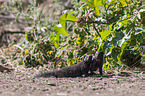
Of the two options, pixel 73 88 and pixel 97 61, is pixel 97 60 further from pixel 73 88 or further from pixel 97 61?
pixel 73 88

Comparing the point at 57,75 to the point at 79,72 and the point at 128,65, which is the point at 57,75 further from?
the point at 128,65

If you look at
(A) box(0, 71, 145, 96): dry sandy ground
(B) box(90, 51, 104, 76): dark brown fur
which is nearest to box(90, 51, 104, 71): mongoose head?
(B) box(90, 51, 104, 76): dark brown fur

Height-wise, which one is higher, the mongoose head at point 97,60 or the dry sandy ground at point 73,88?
the mongoose head at point 97,60

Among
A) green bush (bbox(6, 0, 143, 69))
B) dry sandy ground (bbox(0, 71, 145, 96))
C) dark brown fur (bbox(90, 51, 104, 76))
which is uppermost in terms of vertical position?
green bush (bbox(6, 0, 143, 69))

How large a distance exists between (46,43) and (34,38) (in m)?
0.33

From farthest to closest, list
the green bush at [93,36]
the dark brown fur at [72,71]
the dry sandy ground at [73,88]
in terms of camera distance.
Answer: the green bush at [93,36] < the dark brown fur at [72,71] < the dry sandy ground at [73,88]

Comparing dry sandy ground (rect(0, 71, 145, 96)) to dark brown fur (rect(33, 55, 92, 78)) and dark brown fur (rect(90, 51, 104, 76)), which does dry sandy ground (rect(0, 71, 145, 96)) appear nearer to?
dark brown fur (rect(33, 55, 92, 78))

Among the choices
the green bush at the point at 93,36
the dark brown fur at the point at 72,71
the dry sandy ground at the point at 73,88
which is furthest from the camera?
the green bush at the point at 93,36

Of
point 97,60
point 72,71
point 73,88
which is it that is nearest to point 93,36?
point 97,60

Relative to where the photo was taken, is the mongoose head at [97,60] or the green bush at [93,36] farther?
the green bush at [93,36]

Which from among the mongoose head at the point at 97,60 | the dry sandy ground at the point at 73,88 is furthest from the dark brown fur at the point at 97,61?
the dry sandy ground at the point at 73,88

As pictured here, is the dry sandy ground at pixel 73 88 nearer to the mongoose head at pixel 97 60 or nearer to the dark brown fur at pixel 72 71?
the dark brown fur at pixel 72 71

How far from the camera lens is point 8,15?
5543 mm

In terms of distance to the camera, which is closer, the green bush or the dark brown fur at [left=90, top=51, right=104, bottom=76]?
the dark brown fur at [left=90, top=51, right=104, bottom=76]
